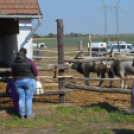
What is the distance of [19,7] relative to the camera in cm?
1005

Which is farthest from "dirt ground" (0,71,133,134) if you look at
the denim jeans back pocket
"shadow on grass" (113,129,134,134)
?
the denim jeans back pocket

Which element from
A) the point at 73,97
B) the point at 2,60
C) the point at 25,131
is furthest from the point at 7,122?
the point at 2,60

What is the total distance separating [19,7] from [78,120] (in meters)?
5.89

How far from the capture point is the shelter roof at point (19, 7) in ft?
32.3

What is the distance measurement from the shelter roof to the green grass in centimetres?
479

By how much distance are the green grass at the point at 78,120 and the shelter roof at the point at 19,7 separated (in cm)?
479

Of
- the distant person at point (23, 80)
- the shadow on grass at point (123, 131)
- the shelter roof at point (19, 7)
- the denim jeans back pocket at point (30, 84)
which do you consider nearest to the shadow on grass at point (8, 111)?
the distant person at point (23, 80)

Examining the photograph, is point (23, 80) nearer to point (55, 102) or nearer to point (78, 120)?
point (78, 120)

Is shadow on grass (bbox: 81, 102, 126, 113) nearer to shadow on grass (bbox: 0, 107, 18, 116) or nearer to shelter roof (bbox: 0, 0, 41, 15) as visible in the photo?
shadow on grass (bbox: 0, 107, 18, 116)

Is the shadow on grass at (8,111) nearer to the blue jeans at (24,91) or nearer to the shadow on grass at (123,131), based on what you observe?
the blue jeans at (24,91)

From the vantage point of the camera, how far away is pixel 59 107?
21.2 feet

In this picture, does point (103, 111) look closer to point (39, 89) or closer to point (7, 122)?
point (39, 89)

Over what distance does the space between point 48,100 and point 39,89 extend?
1077mm

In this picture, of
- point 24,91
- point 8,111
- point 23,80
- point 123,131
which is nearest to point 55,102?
point 8,111
